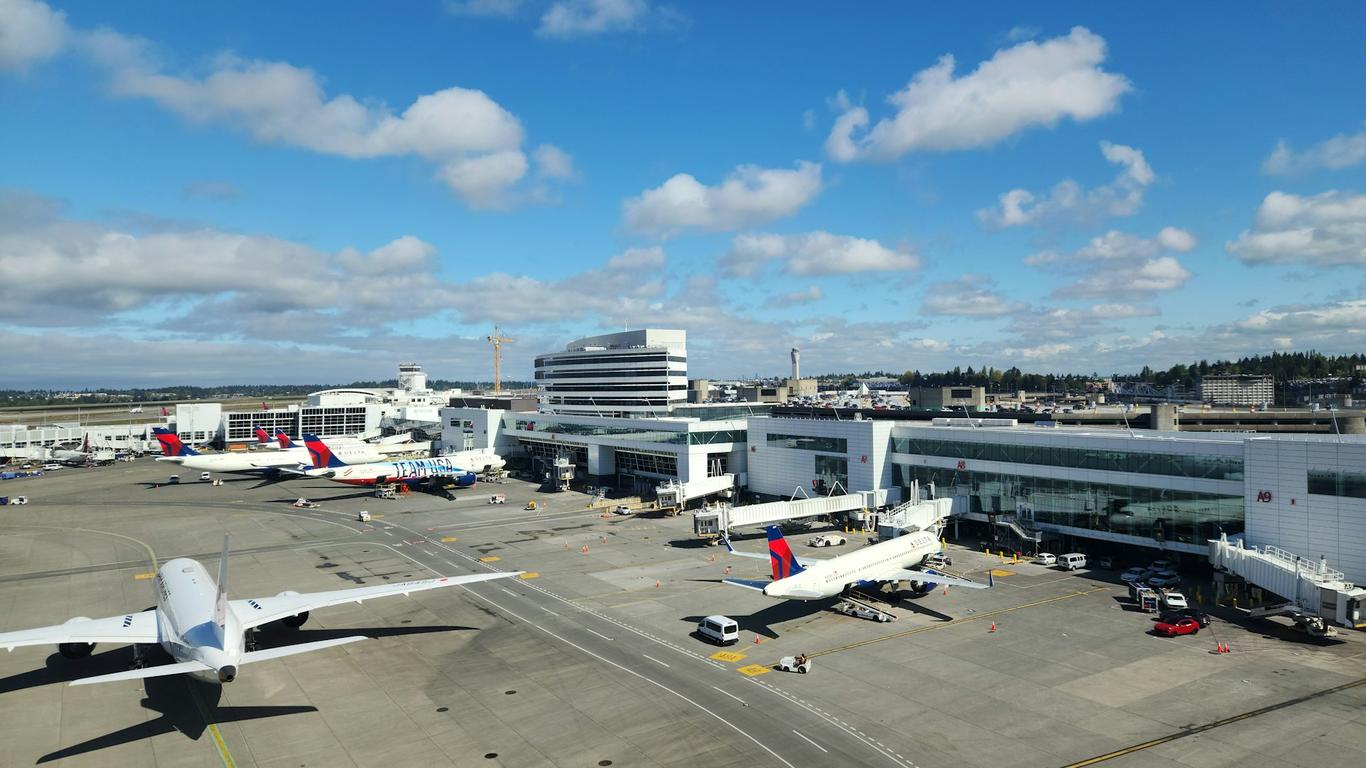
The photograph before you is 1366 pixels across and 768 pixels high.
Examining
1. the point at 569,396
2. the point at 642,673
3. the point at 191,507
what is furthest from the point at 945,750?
the point at 569,396

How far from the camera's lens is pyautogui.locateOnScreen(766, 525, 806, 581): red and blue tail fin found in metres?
46.5

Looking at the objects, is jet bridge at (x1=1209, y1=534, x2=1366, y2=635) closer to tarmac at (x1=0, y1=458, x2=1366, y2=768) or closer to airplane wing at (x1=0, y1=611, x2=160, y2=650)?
tarmac at (x1=0, y1=458, x2=1366, y2=768)

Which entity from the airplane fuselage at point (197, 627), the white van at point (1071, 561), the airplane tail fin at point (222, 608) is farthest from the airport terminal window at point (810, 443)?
the airplane tail fin at point (222, 608)

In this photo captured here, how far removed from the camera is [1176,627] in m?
44.0

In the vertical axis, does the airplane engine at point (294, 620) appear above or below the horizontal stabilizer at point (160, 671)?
below

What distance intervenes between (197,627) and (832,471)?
6763 cm

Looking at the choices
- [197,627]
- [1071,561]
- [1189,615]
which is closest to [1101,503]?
[1071,561]

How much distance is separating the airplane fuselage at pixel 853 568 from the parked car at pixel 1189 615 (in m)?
16.1

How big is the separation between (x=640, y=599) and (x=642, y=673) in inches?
596

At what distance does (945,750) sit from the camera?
30047mm

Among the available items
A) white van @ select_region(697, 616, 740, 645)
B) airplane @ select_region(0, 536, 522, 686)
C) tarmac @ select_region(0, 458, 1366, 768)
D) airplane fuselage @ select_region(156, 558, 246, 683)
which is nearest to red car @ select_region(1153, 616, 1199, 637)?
tarmac @ select_region(0, 458, 1366, 768)

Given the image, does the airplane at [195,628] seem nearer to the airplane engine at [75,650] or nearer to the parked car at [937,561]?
the airplane engine at [75,650]

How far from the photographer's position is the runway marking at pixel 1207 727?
29047 mm

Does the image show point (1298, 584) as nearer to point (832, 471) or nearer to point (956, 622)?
point (956, 622)
